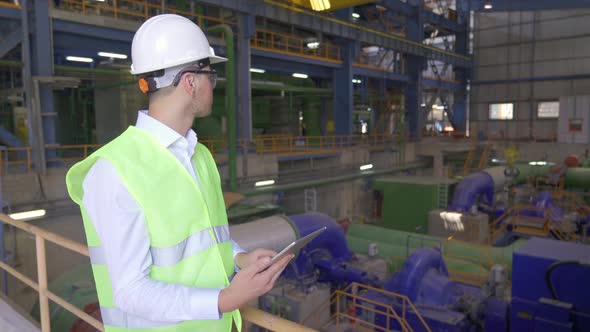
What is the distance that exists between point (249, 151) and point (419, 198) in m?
6.95

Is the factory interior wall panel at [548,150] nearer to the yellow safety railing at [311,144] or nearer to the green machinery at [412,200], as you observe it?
the yellow safety railing at [311,144]

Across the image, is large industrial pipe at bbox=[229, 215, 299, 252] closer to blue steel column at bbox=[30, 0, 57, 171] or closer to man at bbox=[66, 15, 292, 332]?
blue steel column at bbox=[30, 0, 57, 171]

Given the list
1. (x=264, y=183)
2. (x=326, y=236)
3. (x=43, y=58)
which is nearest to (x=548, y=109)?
(x=264, y=183)

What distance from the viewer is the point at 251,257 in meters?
1.69

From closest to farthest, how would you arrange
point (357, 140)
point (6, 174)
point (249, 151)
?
point (6, 174) → point (249, 151) → point (357, 140)

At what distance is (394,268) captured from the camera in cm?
1086

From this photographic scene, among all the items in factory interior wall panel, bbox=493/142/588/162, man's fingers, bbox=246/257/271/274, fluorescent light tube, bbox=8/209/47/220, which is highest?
man's fingers, bbox=246/257/271/274

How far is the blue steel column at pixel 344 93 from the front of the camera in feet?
68.0

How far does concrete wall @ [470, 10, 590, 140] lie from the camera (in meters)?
27.5

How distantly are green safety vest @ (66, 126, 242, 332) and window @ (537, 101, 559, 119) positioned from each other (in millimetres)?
32337

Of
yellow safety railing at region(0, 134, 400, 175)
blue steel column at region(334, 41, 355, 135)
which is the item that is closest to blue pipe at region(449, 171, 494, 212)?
Result: yellow safety railing at region(0, 134, 400, 175)

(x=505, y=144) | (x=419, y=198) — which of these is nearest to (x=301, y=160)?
(x=419, y=198)

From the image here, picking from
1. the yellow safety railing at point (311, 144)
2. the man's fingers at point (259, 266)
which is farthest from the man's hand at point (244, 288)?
the yellow safety railing at point (311, 144)

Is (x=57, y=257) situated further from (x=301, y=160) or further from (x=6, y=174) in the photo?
(x=301, y=160)
